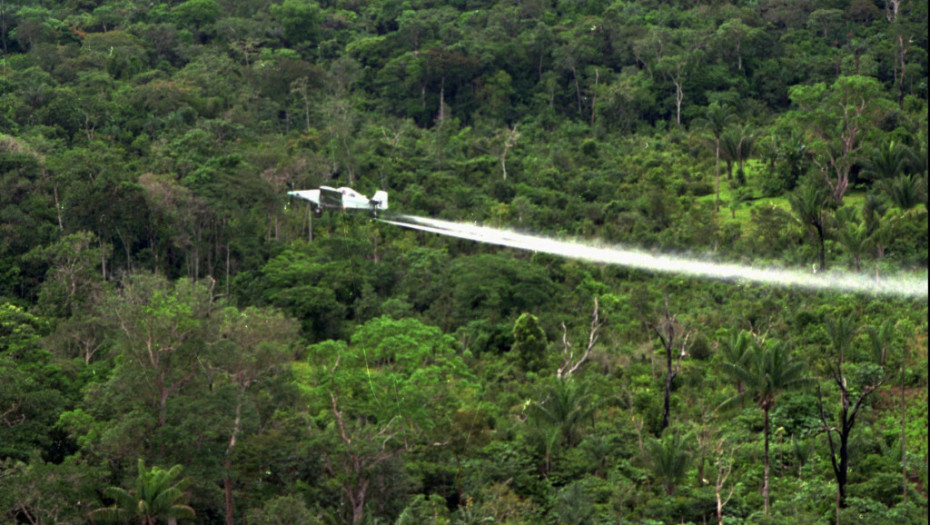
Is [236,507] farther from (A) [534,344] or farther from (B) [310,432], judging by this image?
(A) [534,344]

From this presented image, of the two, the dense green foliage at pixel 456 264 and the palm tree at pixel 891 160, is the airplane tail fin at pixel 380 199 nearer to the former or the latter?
the dense green foliage at pixel 456 264

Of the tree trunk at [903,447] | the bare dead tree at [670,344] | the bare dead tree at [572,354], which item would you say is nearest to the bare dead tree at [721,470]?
the bare dead tree at [670,344]

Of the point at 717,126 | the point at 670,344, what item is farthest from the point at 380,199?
the point at 670,344

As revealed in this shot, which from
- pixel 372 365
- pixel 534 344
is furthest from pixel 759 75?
pixel 372 365

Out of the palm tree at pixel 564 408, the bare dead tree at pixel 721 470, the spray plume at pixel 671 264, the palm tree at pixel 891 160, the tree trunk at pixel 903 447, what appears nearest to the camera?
the bare dead tree at pixel 721 470

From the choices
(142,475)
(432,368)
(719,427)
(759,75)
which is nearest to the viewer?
(142,475)
